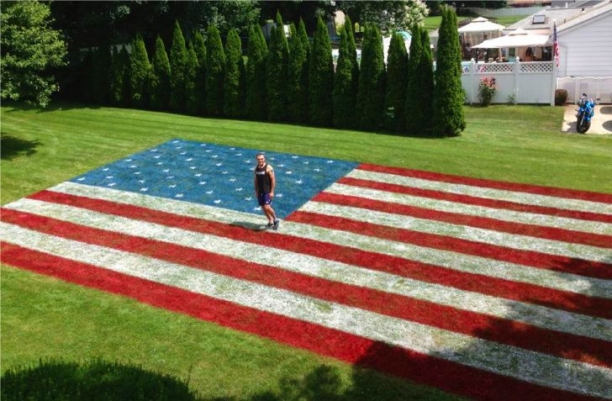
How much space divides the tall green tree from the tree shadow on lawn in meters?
2.22

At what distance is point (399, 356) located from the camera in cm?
941

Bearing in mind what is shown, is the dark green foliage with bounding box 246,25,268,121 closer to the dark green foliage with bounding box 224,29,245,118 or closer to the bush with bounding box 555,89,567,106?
the dark green foliage with bounding box 224,29,245,118

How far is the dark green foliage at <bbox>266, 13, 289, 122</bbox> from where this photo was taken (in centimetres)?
2445

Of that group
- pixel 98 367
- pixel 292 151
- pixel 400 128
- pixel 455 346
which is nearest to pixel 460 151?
pixel 400 128

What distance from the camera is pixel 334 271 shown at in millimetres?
12461

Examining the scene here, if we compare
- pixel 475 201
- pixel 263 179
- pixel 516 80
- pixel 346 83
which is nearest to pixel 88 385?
pixel 263 179

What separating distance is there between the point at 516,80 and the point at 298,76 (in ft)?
33.4

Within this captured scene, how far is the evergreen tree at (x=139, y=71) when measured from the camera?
27.6m

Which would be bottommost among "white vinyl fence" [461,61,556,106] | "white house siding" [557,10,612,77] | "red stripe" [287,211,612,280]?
"red stripe" [287,211,612,280]

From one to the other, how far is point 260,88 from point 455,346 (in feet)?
58.9

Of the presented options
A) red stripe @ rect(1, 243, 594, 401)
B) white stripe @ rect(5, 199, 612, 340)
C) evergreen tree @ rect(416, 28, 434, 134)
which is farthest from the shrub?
red stripe @ rect(1, 243, 594, 401)

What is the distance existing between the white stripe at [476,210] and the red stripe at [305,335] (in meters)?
6.62

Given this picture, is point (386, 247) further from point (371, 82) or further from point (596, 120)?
point (596, 120)

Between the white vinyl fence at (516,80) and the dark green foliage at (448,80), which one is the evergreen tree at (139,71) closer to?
the dark green foliage at (448,80)
